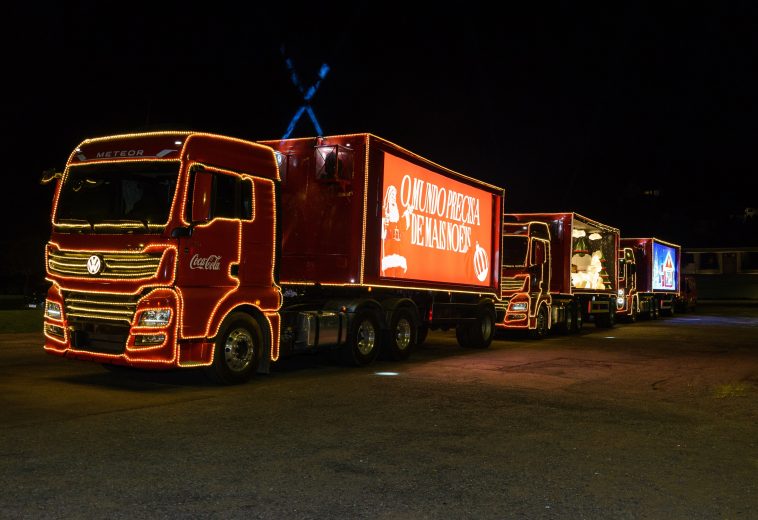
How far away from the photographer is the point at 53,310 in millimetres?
10375

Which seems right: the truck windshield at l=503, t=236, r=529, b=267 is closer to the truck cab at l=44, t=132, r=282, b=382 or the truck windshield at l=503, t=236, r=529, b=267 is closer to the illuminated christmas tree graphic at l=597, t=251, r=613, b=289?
the illuminated christmas tree graphic at l=597, t=251, r=613, b=289

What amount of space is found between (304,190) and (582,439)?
7.00 m

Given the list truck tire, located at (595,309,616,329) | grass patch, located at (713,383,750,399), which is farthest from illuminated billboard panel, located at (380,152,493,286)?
truck tire, located at (595,309,616,329)

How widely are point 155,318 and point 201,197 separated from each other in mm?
1606

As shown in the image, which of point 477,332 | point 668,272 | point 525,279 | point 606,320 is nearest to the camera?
point 477,332

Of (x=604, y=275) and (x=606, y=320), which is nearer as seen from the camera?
(x=604, y=275)

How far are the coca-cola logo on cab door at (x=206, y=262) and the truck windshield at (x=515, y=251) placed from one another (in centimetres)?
1195

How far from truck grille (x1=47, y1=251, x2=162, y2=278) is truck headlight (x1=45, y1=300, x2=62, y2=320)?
0.43 meters

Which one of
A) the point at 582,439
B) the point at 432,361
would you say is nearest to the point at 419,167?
the point at 432,361

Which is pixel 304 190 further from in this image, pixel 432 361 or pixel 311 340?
pixel 432 361

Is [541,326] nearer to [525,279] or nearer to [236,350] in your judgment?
[525,279]

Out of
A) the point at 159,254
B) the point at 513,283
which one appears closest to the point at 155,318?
the point at 159,254

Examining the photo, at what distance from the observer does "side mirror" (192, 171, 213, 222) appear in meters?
9.76

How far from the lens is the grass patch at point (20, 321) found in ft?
62.3
